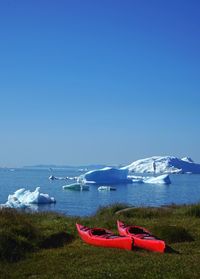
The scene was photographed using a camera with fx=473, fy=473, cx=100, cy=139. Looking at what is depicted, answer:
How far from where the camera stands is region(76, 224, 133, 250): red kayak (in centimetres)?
1213

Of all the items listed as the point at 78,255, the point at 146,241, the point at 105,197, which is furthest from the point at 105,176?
the point at 78,255

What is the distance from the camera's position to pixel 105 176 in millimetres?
83125

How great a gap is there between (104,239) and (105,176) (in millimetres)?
70475

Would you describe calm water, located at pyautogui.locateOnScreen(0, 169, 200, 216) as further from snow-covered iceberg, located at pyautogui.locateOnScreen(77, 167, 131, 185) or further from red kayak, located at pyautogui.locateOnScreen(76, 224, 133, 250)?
red kayak, located at pyautogui.locateOnScreen(76, 224, 133, 250)

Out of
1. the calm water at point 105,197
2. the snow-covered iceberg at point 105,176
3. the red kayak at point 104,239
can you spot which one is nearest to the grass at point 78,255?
the red kayak at point 104,239

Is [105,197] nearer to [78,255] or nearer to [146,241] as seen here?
[146,241]

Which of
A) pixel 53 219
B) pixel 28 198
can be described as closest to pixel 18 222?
pixel 53 219

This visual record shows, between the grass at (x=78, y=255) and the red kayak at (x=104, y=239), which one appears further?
the red kayak at (x=104, y=239)

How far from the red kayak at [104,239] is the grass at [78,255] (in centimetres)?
24

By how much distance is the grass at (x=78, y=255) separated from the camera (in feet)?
31.3

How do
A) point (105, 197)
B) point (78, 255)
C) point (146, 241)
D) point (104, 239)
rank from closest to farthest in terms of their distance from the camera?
point (78, 255) < point (146, 241) < point (104, 239) < point (105, 197)

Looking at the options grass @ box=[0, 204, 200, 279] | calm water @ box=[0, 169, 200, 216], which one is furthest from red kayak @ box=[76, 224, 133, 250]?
calm water @ box=[0, 169, 200, 216]

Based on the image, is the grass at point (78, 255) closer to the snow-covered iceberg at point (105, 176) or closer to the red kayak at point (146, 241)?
the red kayak at point (146, 241)

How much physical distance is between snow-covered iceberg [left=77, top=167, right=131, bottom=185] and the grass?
64.4m
